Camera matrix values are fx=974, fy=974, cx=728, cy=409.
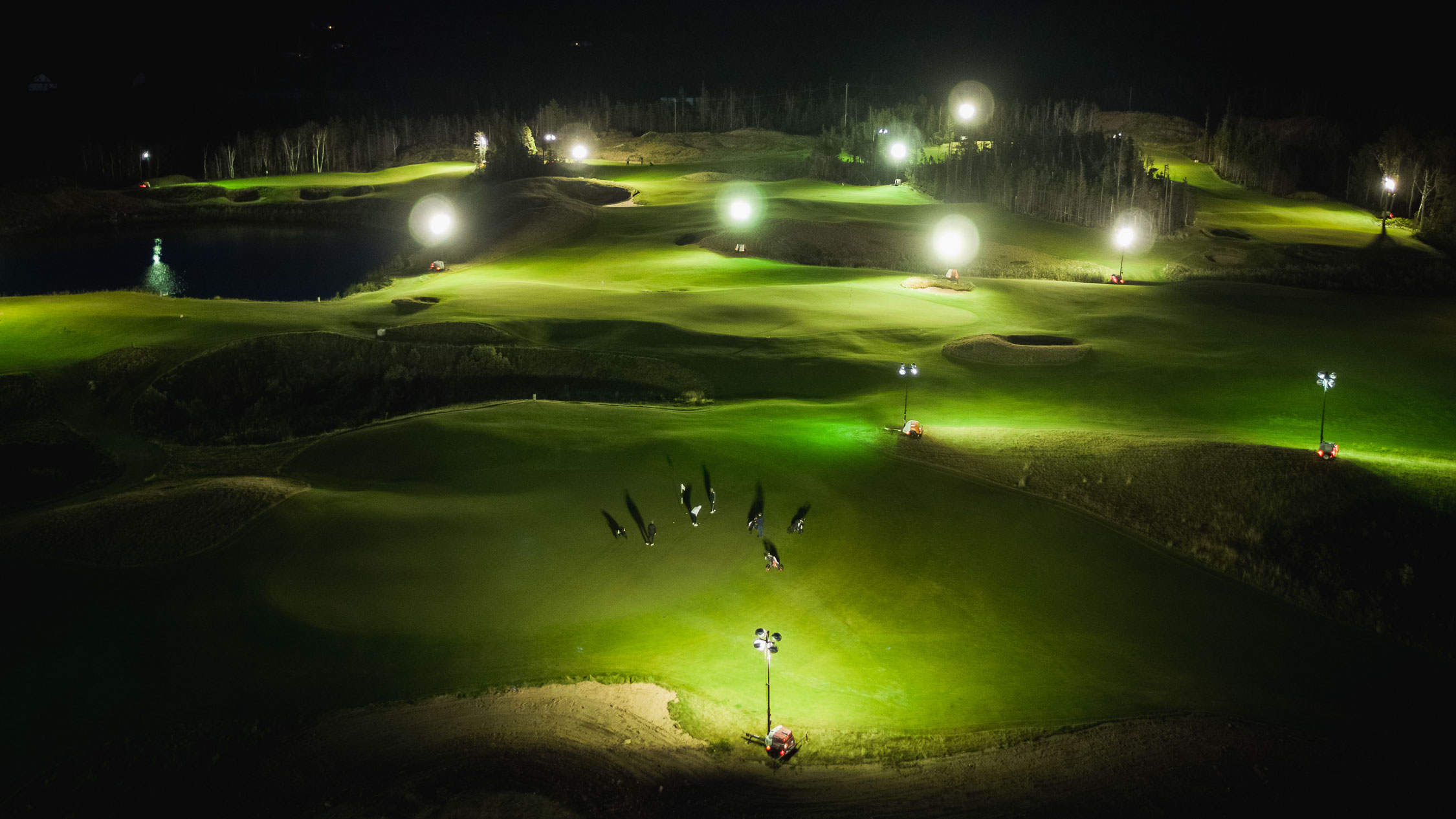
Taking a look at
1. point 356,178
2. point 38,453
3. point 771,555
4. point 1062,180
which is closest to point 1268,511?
point 771,555

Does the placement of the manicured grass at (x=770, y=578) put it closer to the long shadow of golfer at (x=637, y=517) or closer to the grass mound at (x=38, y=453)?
the long shadow of golfer at (x=637, y=517)

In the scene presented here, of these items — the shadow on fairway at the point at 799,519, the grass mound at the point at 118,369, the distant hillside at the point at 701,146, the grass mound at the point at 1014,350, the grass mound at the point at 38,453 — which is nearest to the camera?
the shadow on fairway at the point at 799,519

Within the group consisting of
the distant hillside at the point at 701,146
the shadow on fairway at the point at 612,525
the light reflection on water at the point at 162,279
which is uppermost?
the distant hillside at the point at 701,146

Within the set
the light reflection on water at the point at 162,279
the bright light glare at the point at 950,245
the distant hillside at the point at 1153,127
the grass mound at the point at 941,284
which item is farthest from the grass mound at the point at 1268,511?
the distant hillside at the point at 1153,127

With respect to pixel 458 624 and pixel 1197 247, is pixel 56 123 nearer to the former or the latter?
pixel 1197 247

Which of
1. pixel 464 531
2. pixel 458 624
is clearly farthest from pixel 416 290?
pixel 458 624
